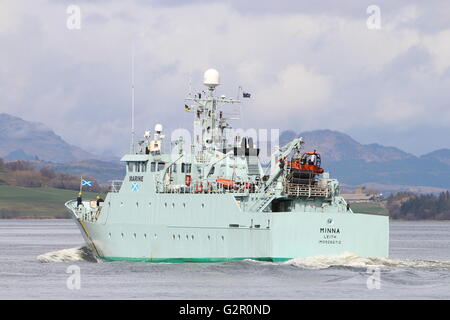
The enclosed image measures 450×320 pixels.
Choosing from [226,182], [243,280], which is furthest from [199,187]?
[243,280]

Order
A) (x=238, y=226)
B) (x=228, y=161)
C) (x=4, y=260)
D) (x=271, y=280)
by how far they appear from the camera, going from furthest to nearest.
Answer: (x=4, y=260) < (x=228, y=161) < (x=238, y=226) < (x=271, y=280)

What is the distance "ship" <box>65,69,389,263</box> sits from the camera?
45062mm

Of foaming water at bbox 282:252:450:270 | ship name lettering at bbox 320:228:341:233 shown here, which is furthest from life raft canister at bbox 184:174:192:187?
ship name lettering at bbox 320:228:341:233

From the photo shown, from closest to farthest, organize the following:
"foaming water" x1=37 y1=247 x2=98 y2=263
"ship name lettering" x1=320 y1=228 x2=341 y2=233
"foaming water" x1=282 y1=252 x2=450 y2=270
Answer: "foaming water" x1=282 y1=252 x2=450 y2=270, "ship name lettering" x1=320 y1=228 x2=341 y2=233, "foaming water" x1=37 y1=247 x2=98 y2=263

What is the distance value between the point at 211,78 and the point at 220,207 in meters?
9.40

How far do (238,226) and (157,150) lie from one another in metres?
8.22

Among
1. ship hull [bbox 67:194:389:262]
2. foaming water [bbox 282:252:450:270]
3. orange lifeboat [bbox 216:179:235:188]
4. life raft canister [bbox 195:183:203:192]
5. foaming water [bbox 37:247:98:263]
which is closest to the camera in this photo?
ship hull [bbox 67:194:389:262]

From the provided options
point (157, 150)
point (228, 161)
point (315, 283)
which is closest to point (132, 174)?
point (157, 150)

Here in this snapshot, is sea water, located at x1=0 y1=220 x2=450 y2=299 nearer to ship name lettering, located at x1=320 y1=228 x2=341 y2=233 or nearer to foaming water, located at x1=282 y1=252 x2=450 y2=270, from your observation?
foaming water, located at x1=282 y1=252 x2=450 y2=270

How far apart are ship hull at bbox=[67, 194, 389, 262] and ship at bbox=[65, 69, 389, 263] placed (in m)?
0.05

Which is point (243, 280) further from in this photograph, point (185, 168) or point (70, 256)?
point (70, 256)

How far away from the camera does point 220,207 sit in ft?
153
